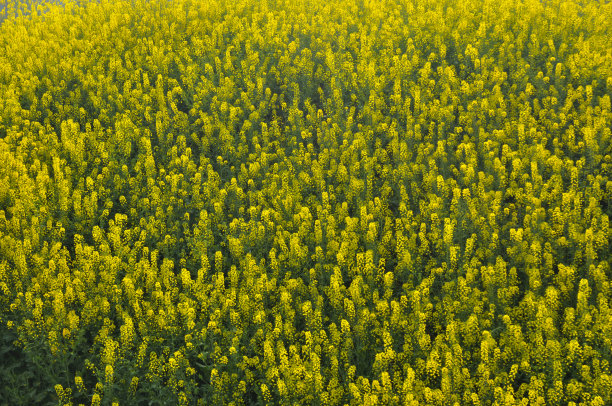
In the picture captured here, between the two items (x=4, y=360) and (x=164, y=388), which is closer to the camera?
(x=164, y=388)

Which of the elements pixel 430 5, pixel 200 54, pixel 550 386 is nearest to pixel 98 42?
pixel 200 54

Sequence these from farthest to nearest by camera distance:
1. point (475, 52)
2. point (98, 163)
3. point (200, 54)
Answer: point (200, 54) → point (475, 52) → point (98, 163)

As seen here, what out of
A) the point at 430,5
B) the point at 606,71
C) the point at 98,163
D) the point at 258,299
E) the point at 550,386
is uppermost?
the point at 430,5

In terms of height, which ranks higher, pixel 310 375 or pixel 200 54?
pixel 200 54

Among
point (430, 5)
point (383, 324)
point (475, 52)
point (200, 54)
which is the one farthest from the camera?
point (430, 5)

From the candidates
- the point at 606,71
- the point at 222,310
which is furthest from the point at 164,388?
the point at 606,71

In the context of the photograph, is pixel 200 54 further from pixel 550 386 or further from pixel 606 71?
pixel 550 386

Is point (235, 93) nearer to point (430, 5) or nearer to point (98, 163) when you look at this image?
point (98, 163)
